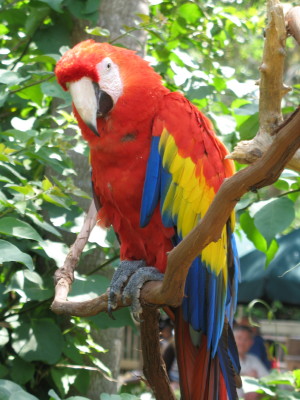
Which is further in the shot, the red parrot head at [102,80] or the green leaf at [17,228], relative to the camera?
the red parrot head at [102,80]

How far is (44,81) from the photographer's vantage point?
1.83m

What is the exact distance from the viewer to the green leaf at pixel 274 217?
5.38ft

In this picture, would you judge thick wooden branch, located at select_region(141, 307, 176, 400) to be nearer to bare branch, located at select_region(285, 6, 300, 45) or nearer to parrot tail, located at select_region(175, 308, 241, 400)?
parrot tail, located at select_region(175, 308, 241, 400)

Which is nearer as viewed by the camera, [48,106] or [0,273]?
[0,273]

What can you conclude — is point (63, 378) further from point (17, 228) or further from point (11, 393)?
point (17, 228)

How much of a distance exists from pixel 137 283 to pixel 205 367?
309 millimetres

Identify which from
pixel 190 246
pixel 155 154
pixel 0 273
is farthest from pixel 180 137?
pixel 0 273

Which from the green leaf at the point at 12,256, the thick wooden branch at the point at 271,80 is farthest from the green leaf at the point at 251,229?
the thick wooden branch at the point at 271,80

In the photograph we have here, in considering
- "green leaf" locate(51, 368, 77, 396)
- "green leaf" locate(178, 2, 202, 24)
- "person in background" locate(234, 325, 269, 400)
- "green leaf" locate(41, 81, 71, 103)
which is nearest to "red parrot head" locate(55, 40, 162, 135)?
"green leaf" locate(41, 81, 71, 103)

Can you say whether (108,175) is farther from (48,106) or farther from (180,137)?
(48,106)

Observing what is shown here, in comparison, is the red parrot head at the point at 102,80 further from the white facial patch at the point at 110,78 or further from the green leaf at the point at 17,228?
the green leaf at the point at 17,228

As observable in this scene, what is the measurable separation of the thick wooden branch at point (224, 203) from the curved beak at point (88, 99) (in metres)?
0.50

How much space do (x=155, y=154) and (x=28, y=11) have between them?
0.90 meters

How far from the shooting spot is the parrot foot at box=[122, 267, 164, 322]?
4.59 feet
